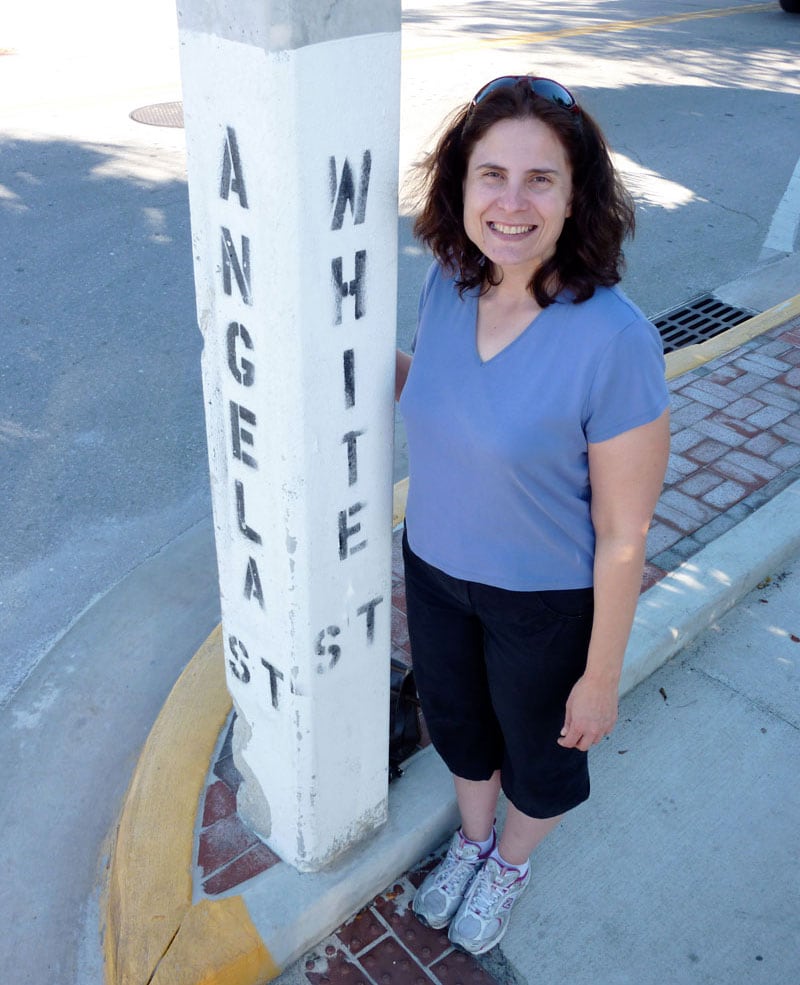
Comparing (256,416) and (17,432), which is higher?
(256,416)

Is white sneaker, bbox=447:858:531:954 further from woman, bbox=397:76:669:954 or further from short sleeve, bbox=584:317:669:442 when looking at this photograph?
short sleeve, bbox=584:317:669:442

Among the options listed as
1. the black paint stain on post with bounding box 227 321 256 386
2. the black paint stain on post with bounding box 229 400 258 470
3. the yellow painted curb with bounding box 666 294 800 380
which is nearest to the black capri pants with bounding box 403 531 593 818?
the black paint stain on post with bounding box 229 400 258 470

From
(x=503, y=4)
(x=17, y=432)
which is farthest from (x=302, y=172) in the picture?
(x=503, y=4)

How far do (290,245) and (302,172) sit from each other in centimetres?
13

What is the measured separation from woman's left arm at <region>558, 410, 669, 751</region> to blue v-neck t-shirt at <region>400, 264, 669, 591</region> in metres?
0.04

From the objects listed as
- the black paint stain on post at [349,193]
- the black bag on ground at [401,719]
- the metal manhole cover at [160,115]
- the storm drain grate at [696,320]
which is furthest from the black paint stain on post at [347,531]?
the metal manhole cover at [160,115]

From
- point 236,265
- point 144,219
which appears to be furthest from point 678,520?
point 144,219

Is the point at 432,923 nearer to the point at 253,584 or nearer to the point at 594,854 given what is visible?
the point at 594,854

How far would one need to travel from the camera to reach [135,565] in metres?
3.90

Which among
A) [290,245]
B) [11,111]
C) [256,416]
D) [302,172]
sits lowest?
[11,111]

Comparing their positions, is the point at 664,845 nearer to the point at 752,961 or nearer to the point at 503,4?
the point at 752,961

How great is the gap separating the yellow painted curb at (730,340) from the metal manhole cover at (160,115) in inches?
212

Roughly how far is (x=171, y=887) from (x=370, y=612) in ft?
3.05

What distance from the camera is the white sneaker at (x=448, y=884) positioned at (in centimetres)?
251
